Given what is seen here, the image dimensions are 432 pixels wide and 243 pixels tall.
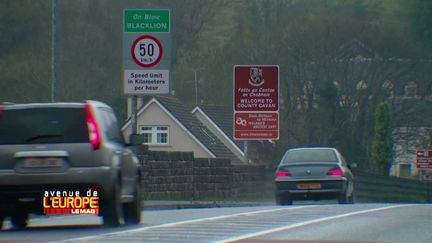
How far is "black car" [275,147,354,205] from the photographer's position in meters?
29.7

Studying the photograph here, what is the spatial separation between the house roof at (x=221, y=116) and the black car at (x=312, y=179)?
136 feet

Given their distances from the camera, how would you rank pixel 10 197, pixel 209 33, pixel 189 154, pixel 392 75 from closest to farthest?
1. pixel 10 197
2. pixel 189 154
3. pixel 392 75
4. pixel 209 33

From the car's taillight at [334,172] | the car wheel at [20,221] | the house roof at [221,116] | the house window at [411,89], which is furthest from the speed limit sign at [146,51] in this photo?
the house roof at [221,116]

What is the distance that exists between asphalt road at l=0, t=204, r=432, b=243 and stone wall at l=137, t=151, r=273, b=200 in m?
12.3

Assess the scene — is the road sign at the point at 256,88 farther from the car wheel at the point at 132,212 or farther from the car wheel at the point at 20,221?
the car wheel at the point at 20,221

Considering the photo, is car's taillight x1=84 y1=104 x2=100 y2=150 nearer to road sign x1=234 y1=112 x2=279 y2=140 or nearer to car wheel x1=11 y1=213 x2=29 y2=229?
car wheel x1=11 y1=213 x2=29 y2=229

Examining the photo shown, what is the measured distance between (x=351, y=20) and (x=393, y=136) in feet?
23.5

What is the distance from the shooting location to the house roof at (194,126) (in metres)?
68.9

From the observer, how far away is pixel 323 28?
196 feet

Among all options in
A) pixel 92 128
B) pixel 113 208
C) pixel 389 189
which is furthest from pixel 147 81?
pixel 389 189

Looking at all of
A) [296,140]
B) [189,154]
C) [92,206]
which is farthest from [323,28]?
[92,206]

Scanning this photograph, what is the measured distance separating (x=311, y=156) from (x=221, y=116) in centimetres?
4217

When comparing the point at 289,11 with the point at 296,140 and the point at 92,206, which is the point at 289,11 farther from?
the point at 92,206

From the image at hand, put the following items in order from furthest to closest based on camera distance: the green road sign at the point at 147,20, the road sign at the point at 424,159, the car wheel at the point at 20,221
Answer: the road sign at the point at 424,159 → the green road sign at the point at 147,20 → the car wheel at the point at 20,221
